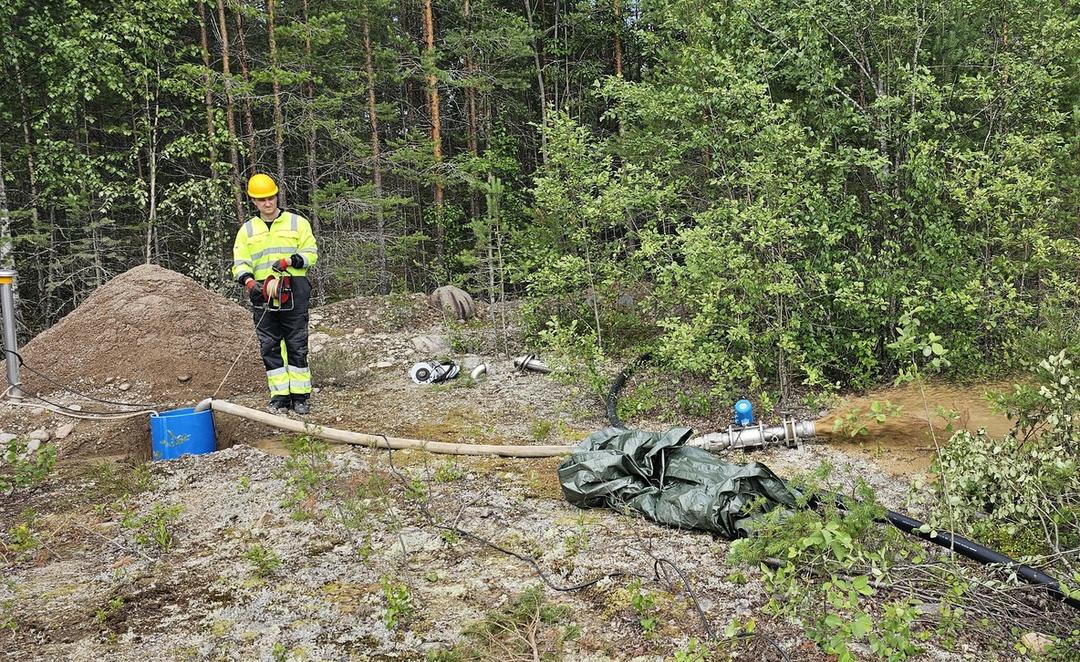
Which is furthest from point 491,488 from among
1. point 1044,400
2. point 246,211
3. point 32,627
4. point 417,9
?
point 417,9

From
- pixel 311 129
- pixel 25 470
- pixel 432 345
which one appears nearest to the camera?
pixel 25 470

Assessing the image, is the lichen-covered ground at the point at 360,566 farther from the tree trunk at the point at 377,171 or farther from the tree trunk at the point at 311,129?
the tree trunk at the point at 377,171

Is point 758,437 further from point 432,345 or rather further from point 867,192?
point 432,345

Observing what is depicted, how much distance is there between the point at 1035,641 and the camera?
8.85ft

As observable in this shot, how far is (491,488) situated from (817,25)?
4678mm

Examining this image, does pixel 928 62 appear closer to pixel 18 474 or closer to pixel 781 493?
pixel 781 493

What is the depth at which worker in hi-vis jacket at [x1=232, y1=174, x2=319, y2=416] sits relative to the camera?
603 cm

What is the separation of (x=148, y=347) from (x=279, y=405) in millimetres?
1813

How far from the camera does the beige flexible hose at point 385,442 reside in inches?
202

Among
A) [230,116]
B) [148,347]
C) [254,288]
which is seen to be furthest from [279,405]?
[230,116]

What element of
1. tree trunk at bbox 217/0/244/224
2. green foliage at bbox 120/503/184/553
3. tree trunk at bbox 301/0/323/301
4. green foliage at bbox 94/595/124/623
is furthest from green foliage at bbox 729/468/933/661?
tree trunk at bbox 217/0/244/224

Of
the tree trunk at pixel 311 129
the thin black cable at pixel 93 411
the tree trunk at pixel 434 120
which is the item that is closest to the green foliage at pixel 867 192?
the thin black cable at pixel 93 411

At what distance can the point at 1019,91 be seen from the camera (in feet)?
19.1

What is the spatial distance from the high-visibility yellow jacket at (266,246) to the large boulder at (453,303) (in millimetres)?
5185
